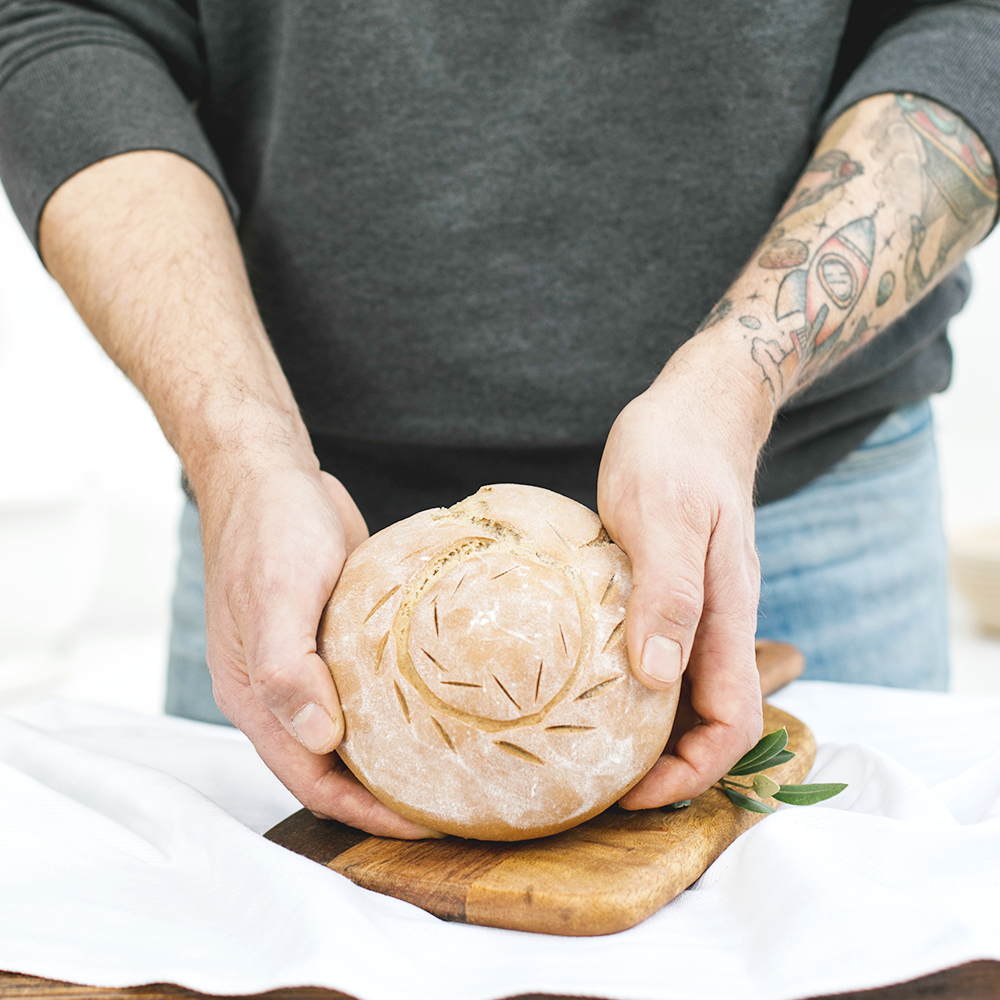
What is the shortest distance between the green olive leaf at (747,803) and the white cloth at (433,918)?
6 centimetres

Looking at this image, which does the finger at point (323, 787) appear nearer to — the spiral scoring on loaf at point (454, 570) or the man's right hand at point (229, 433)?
the man's right hand at point (229, 433)

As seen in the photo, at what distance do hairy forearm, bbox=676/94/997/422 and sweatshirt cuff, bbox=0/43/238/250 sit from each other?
1007 mm

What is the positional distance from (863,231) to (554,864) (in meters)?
1.06

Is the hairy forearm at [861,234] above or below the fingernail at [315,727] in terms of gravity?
above

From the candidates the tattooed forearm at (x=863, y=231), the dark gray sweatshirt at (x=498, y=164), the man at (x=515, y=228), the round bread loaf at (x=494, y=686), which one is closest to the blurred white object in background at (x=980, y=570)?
the man at (x=515, y=228)

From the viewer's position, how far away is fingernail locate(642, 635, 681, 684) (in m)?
0.97

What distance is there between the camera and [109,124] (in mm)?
1563

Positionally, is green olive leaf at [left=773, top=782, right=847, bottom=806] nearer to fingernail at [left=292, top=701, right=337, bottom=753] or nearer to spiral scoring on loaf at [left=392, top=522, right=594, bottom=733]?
spiral scoring on loaf at [left=392, top=522, right=594, bottom=733]

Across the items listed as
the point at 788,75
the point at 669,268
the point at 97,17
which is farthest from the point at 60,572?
the point at 788,75

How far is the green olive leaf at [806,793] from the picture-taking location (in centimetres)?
108

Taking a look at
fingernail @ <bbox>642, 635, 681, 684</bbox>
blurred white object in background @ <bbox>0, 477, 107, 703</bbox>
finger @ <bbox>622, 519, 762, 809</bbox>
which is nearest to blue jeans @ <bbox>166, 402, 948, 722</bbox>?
→ finger @ <bbox>622, 519, 762, 809</bbox>

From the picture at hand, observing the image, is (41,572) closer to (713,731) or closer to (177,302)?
(177,302)

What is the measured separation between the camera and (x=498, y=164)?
1670 mm

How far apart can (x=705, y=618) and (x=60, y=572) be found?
11.9ft
